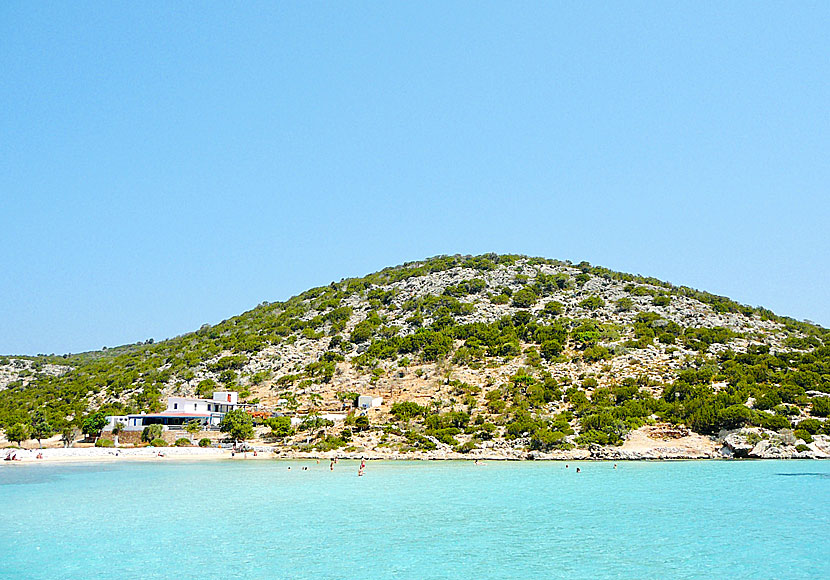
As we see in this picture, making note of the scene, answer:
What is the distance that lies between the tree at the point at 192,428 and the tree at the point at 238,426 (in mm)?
2620

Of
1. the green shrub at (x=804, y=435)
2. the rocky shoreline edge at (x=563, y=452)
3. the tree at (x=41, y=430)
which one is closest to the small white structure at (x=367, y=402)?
the rocky shoreline edge at (x=563, y=452)

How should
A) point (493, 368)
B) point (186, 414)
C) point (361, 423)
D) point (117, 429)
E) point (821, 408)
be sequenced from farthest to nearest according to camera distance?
point (493, 368)
point (186, 414)
point (117, 429)
point (361, 423)
point (821, 408)

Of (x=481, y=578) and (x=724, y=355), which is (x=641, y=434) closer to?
(x=724, y=355)

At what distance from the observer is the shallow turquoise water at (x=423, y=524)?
19.3 metres

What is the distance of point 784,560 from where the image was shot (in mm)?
19734

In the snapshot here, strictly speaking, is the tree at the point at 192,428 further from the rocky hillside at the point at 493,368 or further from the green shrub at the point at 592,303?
the green shrub at the point at 592,303

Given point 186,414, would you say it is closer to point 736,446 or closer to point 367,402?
point 367,402

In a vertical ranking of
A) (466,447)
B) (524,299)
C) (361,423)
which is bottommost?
(466,447)

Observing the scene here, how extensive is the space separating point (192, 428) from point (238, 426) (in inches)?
245

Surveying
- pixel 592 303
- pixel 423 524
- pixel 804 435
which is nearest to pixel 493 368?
Answer: pixel 592 303

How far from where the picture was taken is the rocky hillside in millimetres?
56156

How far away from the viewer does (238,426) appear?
5941cm

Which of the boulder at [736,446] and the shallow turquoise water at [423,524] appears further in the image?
the boulder at [736,446]

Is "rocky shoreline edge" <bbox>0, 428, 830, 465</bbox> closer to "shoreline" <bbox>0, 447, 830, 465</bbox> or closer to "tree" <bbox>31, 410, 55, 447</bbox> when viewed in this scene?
"shoreline" <bbox>0, 447, 830, 465</bbox>
